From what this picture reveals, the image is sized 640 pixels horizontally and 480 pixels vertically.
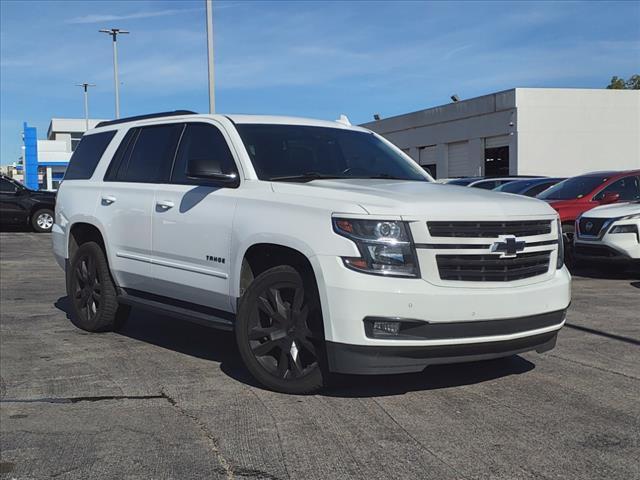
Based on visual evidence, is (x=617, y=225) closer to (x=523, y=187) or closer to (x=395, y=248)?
A: (x=523, y=187)

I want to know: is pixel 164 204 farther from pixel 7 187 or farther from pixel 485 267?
pixel 7 187

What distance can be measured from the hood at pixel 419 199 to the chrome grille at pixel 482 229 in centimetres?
5

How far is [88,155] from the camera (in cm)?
737

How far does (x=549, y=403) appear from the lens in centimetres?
459

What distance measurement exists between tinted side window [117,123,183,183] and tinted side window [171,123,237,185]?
121mm

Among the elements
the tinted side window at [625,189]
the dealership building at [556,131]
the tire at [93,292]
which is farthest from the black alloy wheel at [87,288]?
the dealership building at [556,131]

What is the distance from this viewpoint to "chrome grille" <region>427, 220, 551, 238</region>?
4328mm

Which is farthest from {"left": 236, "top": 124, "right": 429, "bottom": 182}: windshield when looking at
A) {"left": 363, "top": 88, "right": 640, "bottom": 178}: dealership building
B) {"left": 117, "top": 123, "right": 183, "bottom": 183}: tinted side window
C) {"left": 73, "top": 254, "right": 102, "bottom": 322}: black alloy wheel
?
{"left": 363, "top": 88, "right": 640, "bottom": 178}: dealership building

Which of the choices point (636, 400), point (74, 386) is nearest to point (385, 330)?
point (636, 400)

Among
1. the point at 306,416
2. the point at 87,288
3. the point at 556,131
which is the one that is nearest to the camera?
the point at 306,416

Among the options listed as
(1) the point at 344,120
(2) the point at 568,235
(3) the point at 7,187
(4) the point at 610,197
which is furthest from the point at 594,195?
(3) the point at 7,187

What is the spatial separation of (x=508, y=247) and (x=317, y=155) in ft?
6.21

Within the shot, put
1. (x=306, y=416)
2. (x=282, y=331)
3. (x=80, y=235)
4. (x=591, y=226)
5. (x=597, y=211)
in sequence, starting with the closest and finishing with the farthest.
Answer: (x=306, y=416) → (x=282, y=331) → (x=80, y=235) → (x=591, y=226) → (x=597, y=211)

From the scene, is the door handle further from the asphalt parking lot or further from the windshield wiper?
the asphalt parking lot
